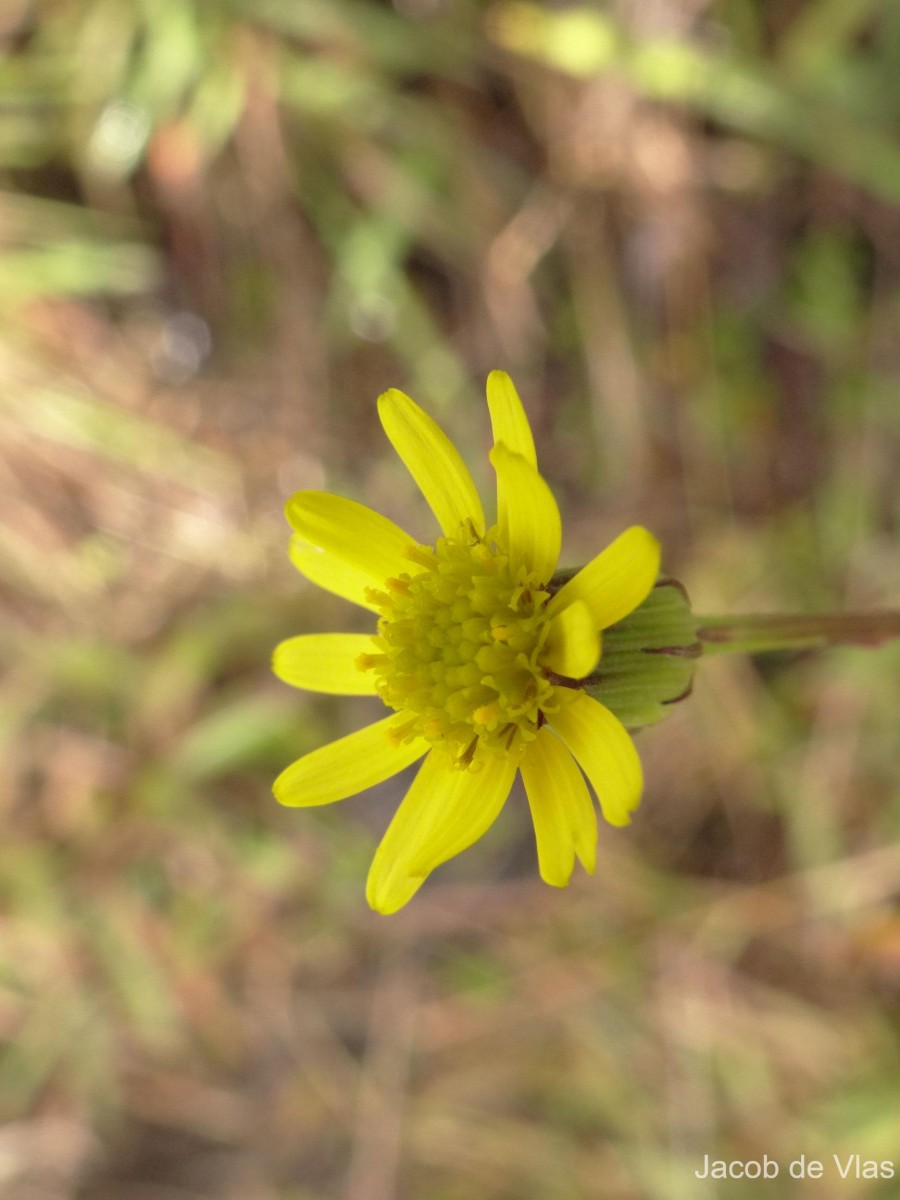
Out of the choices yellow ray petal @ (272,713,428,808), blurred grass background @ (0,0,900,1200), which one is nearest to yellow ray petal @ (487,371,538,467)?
yellow ray petal @ (272,713,428,808)

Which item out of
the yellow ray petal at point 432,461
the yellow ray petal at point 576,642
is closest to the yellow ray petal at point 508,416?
the yellow ray petal at point 432,461

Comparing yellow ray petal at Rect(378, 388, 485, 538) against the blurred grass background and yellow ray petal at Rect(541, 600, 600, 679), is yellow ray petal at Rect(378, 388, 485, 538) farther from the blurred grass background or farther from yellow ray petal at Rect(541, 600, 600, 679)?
the blurred grass background

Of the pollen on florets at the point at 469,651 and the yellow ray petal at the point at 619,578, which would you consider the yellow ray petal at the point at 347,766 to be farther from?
the yellow ray petal at the point at 619,578

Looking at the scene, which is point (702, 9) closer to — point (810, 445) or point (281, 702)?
point (810, 445)

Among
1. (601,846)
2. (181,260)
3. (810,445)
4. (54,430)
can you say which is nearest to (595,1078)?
(601,846)

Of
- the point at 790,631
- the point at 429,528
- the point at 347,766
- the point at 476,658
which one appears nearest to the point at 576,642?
the point at 476,658

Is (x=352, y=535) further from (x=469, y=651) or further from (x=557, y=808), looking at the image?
(x=557, y=808)
